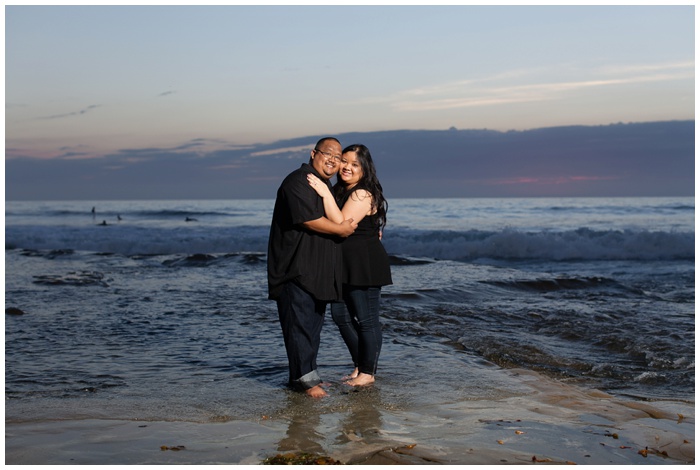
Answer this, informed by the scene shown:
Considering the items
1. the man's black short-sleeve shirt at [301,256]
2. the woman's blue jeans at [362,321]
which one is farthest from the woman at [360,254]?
the man's black short-sleeve shirt at [301,256]

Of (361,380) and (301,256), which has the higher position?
(301,256)

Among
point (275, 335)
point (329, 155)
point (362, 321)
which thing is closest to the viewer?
point (329, 155)

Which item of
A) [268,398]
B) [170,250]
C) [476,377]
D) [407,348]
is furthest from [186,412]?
[170,250]

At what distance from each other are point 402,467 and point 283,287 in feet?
7.03

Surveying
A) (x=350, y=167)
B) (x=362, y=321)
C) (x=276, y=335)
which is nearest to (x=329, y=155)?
(x=350, y=167)

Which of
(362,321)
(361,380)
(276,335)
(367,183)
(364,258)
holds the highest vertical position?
(367,183)

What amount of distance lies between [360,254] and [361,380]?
988 mm

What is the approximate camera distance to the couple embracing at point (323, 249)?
539 centimetres

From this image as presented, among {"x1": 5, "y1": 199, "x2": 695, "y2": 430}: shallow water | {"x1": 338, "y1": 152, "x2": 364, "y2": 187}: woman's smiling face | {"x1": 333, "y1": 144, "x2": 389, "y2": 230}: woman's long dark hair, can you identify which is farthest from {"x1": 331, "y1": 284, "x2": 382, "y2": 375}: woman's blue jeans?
{"x1": 338, "y1": 152, "x2": 364, "y2": 187}: woman's smiling face

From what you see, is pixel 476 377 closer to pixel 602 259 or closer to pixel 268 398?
pixel 268 398

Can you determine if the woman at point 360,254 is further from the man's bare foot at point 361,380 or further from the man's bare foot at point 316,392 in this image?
the man's bare foot at point 316,392

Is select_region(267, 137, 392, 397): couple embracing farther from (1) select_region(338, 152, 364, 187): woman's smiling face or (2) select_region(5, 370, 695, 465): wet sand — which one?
(2) select_region(5, 370, 695, 465): wet sand

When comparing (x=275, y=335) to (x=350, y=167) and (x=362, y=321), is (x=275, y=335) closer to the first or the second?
(x=362, y=321)

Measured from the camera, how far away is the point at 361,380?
585cm
